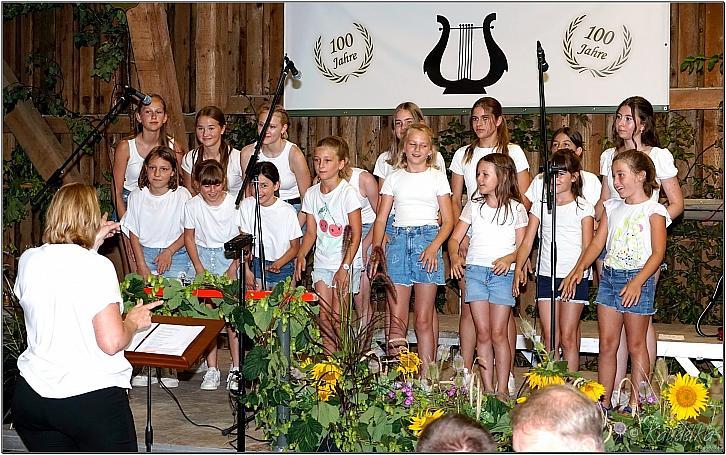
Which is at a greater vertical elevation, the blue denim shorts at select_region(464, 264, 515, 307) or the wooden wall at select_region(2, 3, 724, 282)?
the wooden wall at select_region(2, 3, 724, 282)

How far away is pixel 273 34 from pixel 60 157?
83.9 inches

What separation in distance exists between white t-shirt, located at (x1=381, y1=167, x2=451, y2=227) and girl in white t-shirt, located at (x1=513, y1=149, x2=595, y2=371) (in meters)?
0.52

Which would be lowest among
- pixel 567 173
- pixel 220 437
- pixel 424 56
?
pixel 220 437

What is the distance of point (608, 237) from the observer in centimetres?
484

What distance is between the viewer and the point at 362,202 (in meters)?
5.72

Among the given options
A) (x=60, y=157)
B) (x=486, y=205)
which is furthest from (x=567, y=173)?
(x=60, y=157)

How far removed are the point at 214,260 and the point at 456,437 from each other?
3.70 meters

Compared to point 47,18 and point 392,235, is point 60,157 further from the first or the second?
point 392,235

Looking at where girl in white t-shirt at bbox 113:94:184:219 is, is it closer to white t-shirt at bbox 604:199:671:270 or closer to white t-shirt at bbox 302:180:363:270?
white t-shirt at bbox 302:180:363:270

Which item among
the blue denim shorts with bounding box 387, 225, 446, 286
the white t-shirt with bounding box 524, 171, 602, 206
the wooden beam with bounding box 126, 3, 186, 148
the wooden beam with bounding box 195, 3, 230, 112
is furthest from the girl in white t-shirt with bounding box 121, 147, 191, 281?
the white t-shirt with bounding box 524, 171, 602, 206

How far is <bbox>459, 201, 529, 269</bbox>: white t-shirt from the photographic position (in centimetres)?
508

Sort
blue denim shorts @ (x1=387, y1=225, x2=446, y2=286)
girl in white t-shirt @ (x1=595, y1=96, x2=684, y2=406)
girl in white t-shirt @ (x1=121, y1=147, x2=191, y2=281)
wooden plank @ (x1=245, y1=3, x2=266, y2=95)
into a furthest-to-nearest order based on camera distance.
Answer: wooden plank @ (x1=245, y1=3, x2=266, y2=95) < girl in white t-shirt @ (x1=121, y1=147, x2=191, y2=281) < blue denim shorts @ (x1=387, y1=225, x2=446, y2=286) < girl in white t-shirt @ (x1=595, y1=96, x2=684, y2=406)

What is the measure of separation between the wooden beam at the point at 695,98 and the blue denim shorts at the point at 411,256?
2.60 m

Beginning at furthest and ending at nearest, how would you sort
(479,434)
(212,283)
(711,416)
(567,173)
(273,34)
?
(273,34), (567,173), (212,283), (711,416), (479,434)
